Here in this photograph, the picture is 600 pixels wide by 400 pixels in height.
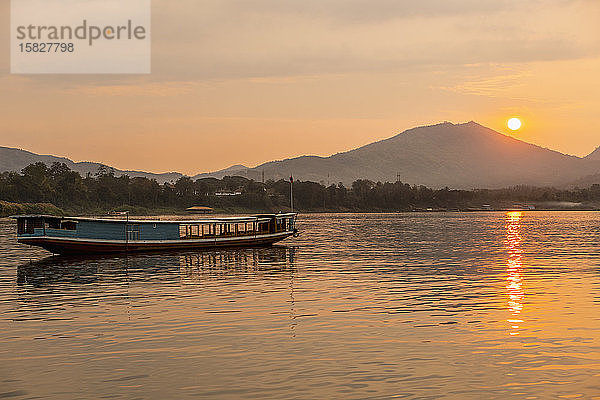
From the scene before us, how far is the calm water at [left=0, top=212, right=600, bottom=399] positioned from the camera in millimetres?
21188

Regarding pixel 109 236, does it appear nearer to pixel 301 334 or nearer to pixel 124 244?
pixel 124 244

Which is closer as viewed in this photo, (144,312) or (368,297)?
(144,312)

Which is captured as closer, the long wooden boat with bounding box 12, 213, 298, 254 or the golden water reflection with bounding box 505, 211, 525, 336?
the golden water reflection with bounding box 505, 211, 525, 336

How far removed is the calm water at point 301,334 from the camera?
21188 mm

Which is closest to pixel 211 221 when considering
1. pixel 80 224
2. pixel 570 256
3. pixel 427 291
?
pixel 80 224

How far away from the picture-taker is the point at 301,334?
95.0 ft

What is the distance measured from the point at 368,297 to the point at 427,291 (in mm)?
4989

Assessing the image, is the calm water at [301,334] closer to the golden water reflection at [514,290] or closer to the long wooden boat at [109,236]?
the golden water reflection at [514,290]

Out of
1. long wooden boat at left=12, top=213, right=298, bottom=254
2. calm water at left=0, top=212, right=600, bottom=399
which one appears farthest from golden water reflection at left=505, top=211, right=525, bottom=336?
long wooden boat at left=12, top=213, right=298, bottom=254

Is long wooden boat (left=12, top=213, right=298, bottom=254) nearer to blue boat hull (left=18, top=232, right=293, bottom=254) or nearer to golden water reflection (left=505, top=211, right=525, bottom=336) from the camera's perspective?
blue boat hull (left=18, top=232, right=293, bottom=254)

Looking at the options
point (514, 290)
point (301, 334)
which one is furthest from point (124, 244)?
point (301, 334)

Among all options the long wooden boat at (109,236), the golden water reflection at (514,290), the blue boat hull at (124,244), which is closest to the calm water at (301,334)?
the golden water reflection at (514,290)

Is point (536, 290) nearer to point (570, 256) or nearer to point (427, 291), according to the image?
point (427, 291)

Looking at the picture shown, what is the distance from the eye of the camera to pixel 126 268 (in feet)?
202
